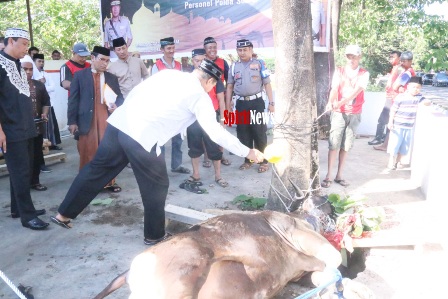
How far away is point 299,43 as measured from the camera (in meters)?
3.86

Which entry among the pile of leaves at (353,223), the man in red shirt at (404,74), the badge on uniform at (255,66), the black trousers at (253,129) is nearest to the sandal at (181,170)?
the black trousers at (253,129)

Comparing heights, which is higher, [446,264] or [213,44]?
[213,44]

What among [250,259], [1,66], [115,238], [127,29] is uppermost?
[127,29]

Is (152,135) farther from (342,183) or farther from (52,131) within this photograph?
(52,131)

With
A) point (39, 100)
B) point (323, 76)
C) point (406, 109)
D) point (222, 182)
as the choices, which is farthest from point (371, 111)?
point (39, 100)

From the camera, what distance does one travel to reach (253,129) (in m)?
6.39

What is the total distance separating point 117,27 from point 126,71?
4.24 metres

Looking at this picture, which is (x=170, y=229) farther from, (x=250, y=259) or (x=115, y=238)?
(x=250, y=259)

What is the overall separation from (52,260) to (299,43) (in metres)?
3.00

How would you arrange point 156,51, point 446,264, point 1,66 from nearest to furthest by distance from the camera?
point 446,264, point 1,66, point 156,51

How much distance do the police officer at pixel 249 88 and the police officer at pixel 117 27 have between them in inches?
160

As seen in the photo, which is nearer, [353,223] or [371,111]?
[353,223]

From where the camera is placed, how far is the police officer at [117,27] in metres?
9.29

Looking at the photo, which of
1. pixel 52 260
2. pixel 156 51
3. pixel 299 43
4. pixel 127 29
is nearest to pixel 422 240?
pixel 299 43
